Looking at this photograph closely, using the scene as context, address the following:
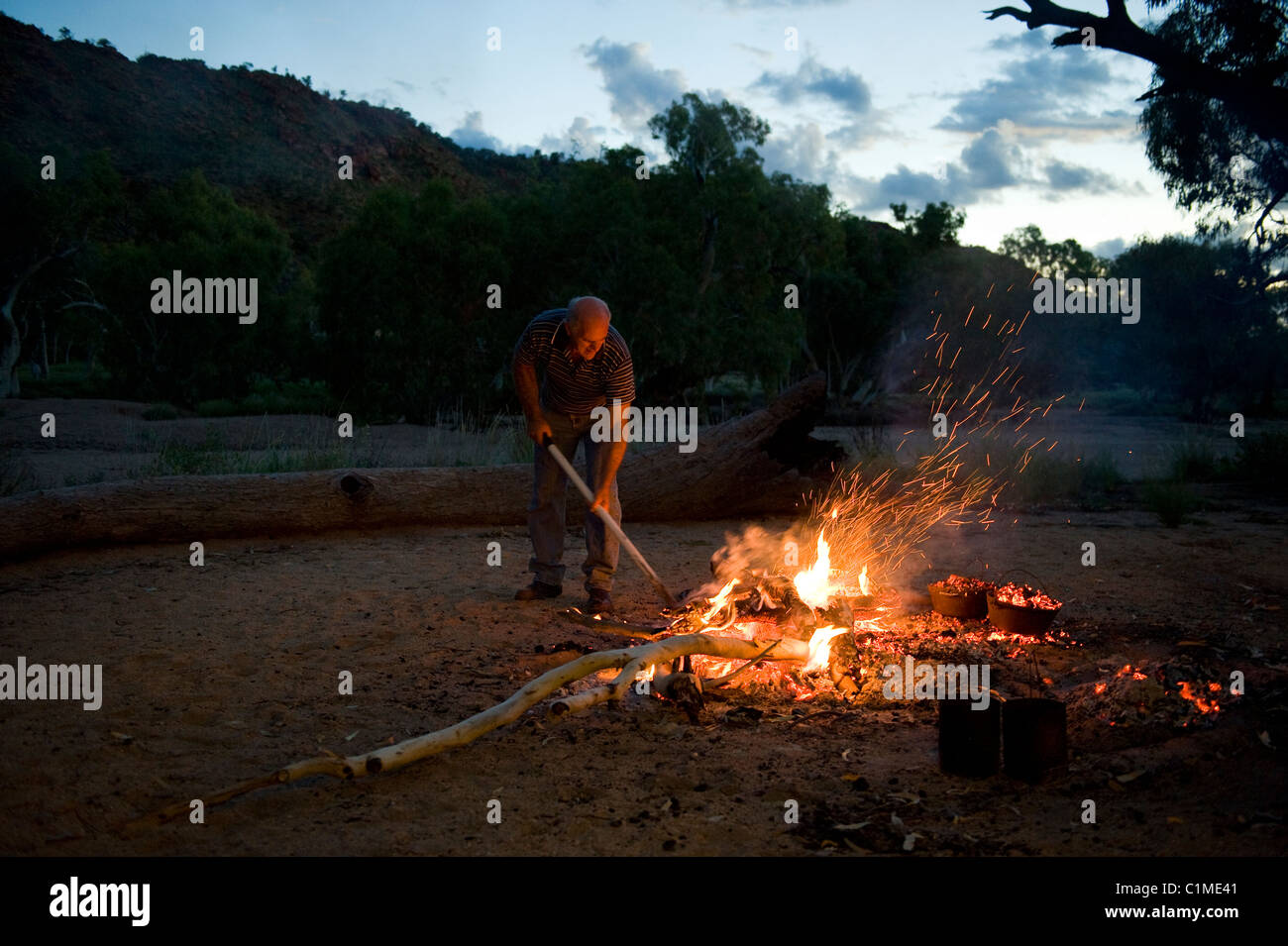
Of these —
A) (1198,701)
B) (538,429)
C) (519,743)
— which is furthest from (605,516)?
(1198,701)

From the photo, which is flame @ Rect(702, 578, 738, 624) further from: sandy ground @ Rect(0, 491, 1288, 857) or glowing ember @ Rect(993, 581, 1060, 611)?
glowing ember @ Rect(993, 581, 1060, 611)

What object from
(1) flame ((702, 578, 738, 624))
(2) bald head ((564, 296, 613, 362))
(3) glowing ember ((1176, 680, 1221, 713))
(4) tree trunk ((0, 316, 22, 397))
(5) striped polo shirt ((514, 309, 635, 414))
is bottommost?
(3) glowing ember ((1176, 680, 1221, 713))

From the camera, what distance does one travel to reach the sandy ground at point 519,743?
317 cm

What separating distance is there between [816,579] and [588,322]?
203 cm

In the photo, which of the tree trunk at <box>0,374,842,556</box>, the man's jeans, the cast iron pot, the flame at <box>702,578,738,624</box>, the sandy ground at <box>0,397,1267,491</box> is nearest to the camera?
the cast iron pot

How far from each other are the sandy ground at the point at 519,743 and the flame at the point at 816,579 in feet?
3.23

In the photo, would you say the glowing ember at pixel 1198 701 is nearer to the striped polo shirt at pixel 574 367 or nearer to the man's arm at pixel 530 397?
the striped polo shirt at pixel 574 367

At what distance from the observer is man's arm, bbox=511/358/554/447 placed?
19.8 ft

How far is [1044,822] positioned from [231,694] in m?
3.53

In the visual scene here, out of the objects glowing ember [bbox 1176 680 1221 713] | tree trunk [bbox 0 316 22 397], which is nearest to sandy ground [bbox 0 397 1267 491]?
glowing ember [bbox 1176 680 1221 713]

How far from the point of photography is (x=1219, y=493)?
11234mm

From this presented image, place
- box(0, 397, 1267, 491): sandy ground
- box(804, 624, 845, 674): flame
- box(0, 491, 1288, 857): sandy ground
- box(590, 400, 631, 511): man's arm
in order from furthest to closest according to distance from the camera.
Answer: box(0, 397, 1267, 491): sandy ground
box(590, 400, 631, 511): man's arm
box(804, 624, 845, 674): flame
box(0, 491, 1288, 857): sandy ground

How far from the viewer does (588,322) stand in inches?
222

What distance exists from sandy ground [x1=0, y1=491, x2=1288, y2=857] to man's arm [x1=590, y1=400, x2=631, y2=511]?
0.80m
